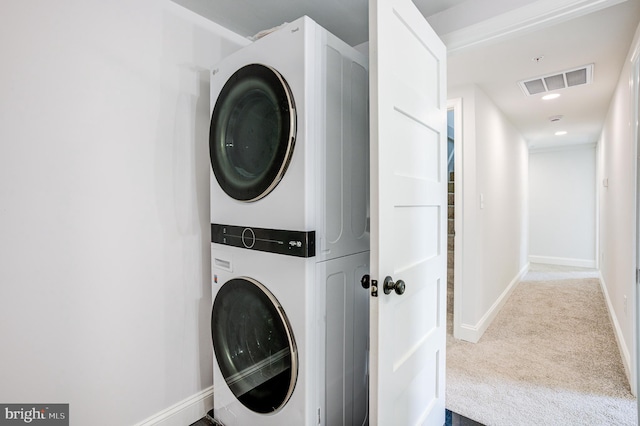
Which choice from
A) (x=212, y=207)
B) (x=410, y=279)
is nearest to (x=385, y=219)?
(x=410, y=279)

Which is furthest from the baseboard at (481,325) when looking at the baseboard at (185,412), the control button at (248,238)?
the control button at (248,238)

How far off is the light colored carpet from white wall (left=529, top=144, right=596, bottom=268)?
7.65 ft

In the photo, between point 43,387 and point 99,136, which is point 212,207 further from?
point 43,387

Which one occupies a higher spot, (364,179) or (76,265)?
(364,179)

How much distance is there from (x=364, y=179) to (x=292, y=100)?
1.70 ft

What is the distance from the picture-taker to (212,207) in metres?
1.58

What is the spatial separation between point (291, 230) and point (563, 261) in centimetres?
631

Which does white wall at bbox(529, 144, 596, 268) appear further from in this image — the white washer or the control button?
the control button

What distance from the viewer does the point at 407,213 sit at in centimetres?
125

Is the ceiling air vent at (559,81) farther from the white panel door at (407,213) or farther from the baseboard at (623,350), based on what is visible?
Result: the baseboard at (623,350)

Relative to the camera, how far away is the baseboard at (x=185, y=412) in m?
1.56

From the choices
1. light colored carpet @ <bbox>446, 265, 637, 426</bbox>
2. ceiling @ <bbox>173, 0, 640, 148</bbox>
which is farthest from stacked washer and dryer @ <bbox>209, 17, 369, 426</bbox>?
light colored carpet @ <bbox>446, 265, 637, 426</bbox>

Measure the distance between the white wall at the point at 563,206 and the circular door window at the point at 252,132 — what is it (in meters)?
6.20

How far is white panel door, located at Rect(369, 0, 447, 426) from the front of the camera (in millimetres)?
1074
